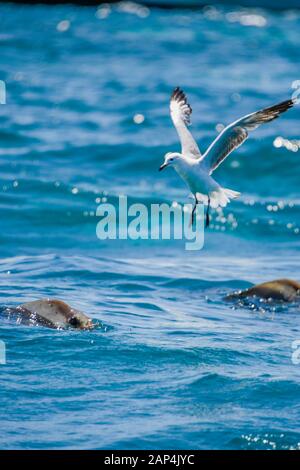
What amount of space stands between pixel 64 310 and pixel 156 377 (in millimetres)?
1727

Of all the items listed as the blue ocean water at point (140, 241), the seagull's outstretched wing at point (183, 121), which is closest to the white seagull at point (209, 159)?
the seagull's outstretched wing at point (183, 121)

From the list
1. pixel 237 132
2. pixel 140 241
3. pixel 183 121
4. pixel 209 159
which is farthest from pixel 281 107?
pixel 140 241

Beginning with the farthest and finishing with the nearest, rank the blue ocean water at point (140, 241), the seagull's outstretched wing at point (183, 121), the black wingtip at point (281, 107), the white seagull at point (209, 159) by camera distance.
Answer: the seagull's outstretched wing at point (183, 121), the white seagull at point (209, 159), the black wingtip at point (281, 107), the blue ocean water at point (140, 241)

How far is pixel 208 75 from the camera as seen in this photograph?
29203mm

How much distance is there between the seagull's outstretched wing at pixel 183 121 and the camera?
11773 millimetres

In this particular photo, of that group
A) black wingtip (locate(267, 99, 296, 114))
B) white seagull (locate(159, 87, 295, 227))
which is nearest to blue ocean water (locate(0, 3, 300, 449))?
white seagull (locate(159, 87, 295, 227))

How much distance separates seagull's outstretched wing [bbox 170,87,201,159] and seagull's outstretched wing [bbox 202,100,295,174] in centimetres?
49

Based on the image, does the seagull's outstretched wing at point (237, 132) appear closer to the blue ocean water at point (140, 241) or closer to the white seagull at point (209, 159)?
the white seagull at point (209, 159)

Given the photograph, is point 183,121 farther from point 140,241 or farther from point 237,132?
point 140,241

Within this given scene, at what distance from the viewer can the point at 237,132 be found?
1095 centimetres

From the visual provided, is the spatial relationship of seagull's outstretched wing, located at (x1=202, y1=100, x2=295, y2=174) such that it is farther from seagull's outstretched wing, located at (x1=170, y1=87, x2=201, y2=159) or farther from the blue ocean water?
the blue ocean water

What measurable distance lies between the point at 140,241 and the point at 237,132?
20.8 ft

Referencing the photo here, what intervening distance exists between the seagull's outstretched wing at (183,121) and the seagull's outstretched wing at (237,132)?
19.1 inches

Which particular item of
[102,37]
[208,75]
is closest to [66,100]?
[208,75]
